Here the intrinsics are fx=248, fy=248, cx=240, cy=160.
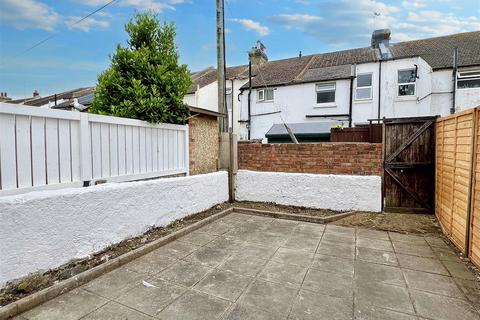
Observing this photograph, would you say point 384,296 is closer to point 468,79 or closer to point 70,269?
point 70,269

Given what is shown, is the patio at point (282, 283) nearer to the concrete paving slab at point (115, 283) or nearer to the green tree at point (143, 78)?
the concrete paving slab at point (115, 283)

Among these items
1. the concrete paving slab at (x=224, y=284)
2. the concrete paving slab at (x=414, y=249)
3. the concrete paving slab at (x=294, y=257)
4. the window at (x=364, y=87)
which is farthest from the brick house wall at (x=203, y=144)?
the window at (x=364, y=87)

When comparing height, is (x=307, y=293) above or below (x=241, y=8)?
below

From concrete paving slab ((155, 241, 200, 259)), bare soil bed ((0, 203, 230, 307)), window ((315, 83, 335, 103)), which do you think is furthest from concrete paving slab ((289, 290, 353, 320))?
window ((315, 83, 335, 103))

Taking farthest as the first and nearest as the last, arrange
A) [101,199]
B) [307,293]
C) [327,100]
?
[327,100], [101,199], [307,293]

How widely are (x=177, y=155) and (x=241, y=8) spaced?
17.2 ft

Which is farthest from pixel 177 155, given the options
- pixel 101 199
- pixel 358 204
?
pixel 358 204

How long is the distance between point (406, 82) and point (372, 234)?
11.1 metres

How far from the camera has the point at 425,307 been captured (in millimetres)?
2518

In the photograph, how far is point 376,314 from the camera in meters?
2.40

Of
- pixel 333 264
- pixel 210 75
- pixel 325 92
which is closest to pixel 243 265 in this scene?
pixel 333 264

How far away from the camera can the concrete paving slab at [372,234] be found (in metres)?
4.51

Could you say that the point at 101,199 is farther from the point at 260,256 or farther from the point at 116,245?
the point at 260,256

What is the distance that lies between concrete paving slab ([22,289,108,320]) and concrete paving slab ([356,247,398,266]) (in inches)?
135
